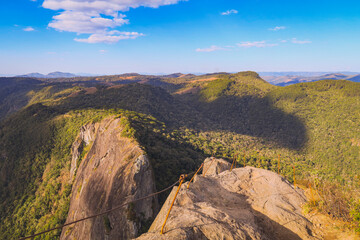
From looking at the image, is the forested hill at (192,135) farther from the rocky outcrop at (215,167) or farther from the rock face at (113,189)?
the rocky outcrop at (215,167)

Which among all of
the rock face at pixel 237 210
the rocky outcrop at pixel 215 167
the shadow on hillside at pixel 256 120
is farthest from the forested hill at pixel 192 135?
the rocky outcrop at pixel 215 167

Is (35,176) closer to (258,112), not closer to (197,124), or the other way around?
(197,124)

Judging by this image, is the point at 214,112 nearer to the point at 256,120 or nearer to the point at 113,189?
the point at 256,120

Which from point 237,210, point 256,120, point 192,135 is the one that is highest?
point 237,210

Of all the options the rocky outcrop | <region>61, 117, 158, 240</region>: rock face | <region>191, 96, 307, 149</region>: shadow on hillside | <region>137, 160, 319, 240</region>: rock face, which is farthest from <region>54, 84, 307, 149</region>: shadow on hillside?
<region>137, 160, 319, 240</region>: rock face

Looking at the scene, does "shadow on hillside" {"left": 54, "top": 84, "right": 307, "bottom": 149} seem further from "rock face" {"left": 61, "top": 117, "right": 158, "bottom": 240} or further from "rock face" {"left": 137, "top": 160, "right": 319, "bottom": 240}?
"rock face" {"left": 137, "top": 160, "right": 319, "bottom": 240}

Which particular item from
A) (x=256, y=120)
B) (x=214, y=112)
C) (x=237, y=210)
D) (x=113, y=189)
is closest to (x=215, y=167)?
(x=237, y=210)

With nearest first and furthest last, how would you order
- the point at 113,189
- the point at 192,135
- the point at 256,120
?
the point at 113,189 < the point at 192,135 < the point at 256,120
